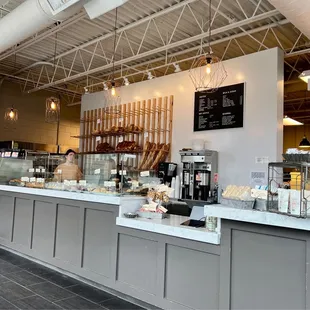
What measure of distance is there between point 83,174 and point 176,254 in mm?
1777

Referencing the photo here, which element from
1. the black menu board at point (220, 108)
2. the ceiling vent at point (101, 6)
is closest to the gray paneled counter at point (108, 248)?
the ceiling vent at point (101, 6)

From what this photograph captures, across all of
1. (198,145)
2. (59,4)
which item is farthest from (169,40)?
(59,4)

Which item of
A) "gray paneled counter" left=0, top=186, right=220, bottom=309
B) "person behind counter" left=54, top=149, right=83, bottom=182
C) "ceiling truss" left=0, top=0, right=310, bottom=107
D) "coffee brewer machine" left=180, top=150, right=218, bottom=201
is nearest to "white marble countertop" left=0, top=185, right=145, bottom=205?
"gray paneled counter" left=0, top=186, right=220, bottom=309

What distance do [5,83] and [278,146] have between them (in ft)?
26.7

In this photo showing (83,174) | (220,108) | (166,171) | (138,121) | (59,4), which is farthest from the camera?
(138,121)

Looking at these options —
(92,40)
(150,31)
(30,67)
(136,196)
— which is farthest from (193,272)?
(30,67)

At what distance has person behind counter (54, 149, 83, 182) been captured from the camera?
4.17 m

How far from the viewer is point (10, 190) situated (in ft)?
16.6

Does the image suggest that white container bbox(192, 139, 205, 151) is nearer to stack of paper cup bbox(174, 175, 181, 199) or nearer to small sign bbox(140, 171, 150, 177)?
stack of paper cup bbox(174, 175, 181, 199)

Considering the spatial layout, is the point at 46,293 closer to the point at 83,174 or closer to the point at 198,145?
the point at 83,174

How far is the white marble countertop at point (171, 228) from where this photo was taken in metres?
2.59

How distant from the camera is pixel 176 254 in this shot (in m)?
2.82

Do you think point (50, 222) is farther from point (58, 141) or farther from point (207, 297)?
point (58, 141)

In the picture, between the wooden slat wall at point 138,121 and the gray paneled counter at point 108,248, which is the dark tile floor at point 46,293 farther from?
the wooden slat wall at point 138,121
